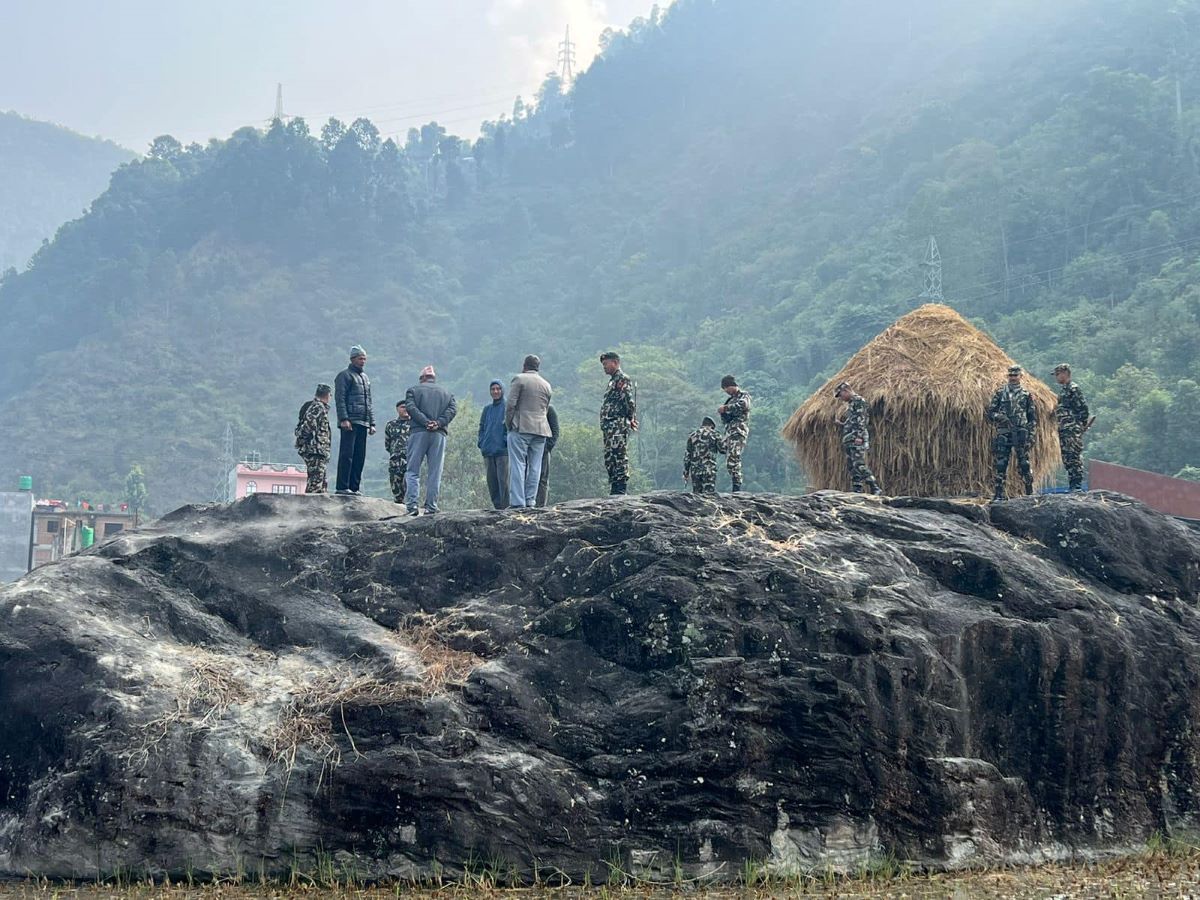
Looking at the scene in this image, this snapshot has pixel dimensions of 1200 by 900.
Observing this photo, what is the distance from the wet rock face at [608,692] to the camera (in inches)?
378

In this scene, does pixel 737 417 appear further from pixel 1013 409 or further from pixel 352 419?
pixel 352 419

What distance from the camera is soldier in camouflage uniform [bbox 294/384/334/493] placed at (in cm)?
1362

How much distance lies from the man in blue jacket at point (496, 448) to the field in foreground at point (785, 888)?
16.1ft

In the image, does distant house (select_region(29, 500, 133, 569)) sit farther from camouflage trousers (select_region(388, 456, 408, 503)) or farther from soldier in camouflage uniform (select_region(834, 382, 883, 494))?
soldier in camouflage uniform (select_region(834, 382, 883, 494))

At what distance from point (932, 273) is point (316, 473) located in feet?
193

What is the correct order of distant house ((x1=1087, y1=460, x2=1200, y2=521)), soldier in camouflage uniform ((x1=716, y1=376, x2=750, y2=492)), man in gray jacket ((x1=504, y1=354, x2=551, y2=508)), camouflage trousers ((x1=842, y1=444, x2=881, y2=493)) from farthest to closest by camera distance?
distant house ((x1=1087, y1=460, x2=1200, y2=521)) → camouflage trousers ((x1=842, y1=444, x2=881, y2=493)) → soldier in camouflage uniform ((x1=716, y1=376, x2=750, y2=492)) → man in gray jacket ((x1=504, y1=354, x2=551, y2=508))

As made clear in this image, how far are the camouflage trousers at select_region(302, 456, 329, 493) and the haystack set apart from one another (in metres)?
5.84

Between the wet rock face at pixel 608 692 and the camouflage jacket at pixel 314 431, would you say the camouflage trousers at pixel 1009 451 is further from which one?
the camouflage jacket at pixel 314 431

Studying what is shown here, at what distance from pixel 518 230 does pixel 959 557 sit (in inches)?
4220

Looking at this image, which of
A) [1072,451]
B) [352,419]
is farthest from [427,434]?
[1072,451]

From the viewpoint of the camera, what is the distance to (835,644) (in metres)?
10.4

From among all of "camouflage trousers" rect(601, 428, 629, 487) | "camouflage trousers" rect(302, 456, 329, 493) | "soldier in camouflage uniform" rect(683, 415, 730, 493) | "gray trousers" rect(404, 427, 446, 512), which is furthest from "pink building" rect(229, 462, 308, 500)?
"camouflage trousers" rect(601, 428, 629, 487)

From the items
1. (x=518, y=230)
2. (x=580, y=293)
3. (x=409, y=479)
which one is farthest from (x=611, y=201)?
(x=409, y=479)

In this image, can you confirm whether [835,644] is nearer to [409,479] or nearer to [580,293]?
[409,479]
